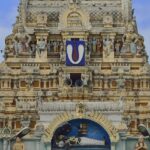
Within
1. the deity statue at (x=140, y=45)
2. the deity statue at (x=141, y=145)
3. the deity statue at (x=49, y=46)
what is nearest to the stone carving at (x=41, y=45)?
the deity statue at (x=49, y=46)

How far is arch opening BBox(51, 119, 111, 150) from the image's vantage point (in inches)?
1805

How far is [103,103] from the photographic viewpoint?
5041cm

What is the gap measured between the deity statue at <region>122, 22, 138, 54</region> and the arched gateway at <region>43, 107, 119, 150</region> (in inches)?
572

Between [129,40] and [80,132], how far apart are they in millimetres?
15528

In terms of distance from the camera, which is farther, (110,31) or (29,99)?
(110,31)

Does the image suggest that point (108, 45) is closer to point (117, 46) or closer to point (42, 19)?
point (117, 46)

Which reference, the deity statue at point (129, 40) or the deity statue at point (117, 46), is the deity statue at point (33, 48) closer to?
the deity statue at point (117, 46)

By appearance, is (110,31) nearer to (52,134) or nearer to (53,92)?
(53,92)

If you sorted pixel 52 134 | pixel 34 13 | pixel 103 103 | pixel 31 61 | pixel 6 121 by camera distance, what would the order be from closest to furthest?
pixel 52 134 < pixel 103 103 < pixel 6 121 < pixel 31 61 < pixel 34 13

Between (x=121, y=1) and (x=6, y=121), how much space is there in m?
17.1

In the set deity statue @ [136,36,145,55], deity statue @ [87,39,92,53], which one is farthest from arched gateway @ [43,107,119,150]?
deity statue @ [136,36,145,55]

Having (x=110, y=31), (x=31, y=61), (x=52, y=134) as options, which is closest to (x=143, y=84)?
(x=110, y=31)

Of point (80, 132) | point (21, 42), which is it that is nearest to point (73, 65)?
point (21, 42)

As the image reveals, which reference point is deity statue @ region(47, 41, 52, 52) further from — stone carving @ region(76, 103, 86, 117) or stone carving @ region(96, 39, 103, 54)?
stone carving @ region(76, 103, 86, 117)
